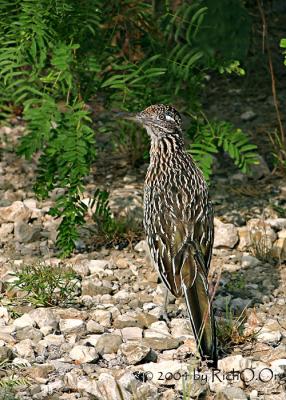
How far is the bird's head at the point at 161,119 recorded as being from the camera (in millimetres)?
7457

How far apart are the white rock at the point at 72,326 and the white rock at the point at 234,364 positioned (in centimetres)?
111

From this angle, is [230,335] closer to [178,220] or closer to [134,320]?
[134,320]

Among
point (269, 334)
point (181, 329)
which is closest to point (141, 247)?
point (181, 329)

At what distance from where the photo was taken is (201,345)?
632cm

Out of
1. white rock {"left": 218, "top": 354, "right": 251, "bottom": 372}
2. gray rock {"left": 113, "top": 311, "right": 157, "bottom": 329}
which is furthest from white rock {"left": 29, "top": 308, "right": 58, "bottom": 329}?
white rock {"left": 218, "top": 354, "right": 251, "bottom": 372}

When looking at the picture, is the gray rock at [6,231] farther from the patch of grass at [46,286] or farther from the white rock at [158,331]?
the white rock at [158,331]

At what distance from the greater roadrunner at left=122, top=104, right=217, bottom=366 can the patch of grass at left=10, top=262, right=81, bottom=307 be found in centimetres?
79

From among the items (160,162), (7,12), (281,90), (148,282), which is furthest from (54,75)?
(281,90)

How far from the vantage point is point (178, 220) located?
277 inches

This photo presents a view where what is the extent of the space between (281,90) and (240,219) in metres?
2.81

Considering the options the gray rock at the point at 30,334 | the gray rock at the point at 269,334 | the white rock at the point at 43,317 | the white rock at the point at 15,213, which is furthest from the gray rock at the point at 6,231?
the gray rock at the point at 269,334

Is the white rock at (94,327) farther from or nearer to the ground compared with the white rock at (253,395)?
nearer to the ground

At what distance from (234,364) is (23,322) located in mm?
1576

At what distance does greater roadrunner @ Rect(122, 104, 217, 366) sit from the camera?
21.3ft
